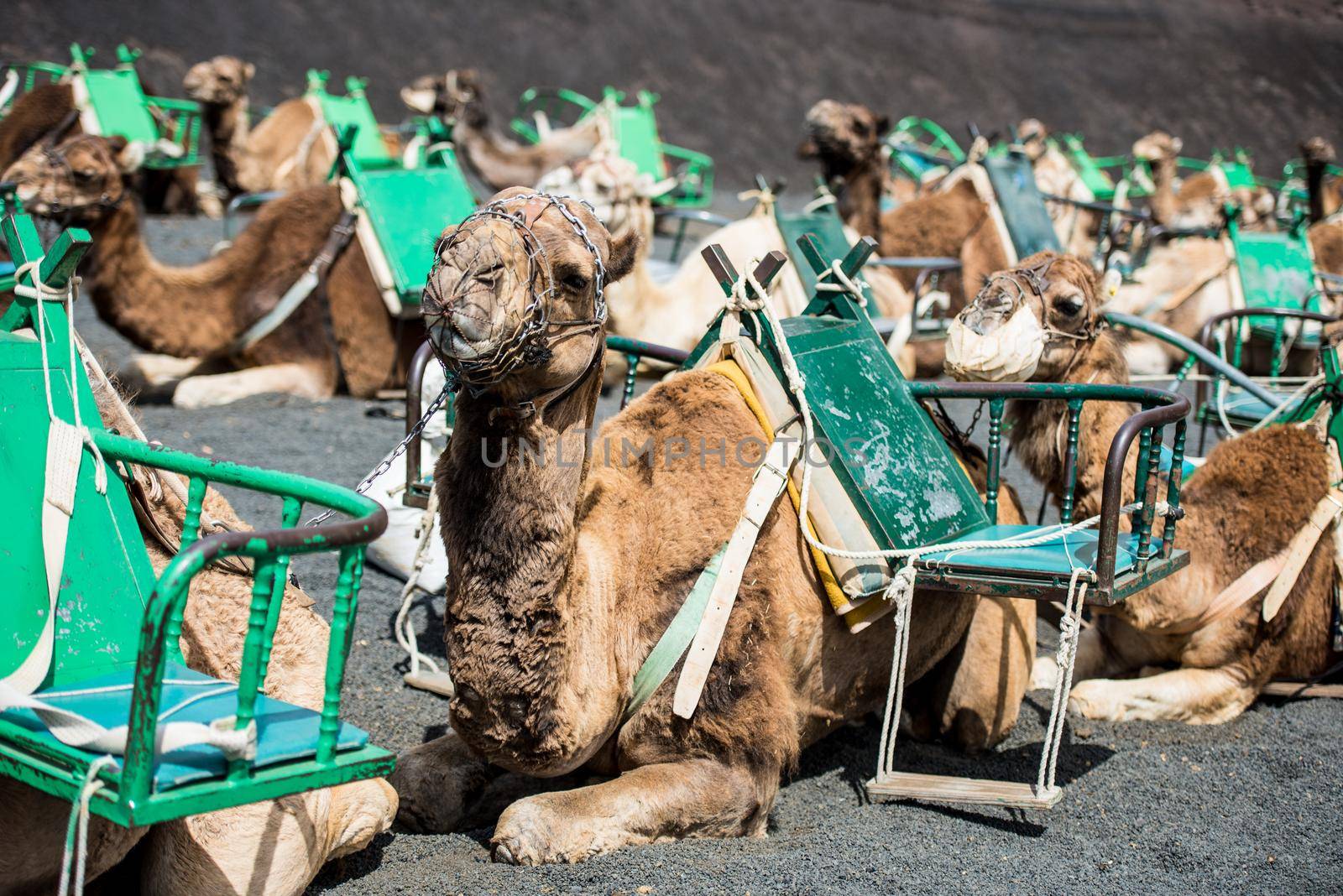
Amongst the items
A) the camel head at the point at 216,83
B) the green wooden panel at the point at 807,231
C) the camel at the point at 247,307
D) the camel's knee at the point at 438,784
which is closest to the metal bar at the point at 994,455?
the camel's knee at the point at 438,784

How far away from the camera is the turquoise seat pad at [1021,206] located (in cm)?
876

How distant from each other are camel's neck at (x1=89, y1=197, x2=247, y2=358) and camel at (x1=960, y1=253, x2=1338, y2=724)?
4834mm

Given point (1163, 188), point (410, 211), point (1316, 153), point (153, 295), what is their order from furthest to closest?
point (1163, 188) → point (1316, 153) → point (410, 211) → point (153, 295)

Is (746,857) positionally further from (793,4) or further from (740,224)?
(793,4)

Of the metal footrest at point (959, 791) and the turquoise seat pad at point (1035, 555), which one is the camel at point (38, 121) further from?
the metal footrest at point (959, 791)

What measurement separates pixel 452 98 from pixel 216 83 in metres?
2.43

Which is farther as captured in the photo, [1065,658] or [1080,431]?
[1080,431]

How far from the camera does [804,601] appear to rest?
11.2 feet

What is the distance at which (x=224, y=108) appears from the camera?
1224 centimetres

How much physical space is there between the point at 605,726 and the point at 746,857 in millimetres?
453

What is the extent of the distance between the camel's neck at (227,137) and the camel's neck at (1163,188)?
8819 mm

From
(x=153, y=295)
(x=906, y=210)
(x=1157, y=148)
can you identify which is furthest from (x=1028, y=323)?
(x=1157, y=148)

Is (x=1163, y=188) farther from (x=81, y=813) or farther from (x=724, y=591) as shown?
(x=81, y=813)

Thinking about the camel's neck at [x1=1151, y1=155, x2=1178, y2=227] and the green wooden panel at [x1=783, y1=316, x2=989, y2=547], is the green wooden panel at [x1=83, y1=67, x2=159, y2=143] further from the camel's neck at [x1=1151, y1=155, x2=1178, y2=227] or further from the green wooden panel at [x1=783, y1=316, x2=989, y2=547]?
the camel's neck at [x1=1151, y1=155, x2=1178, y2=227]
